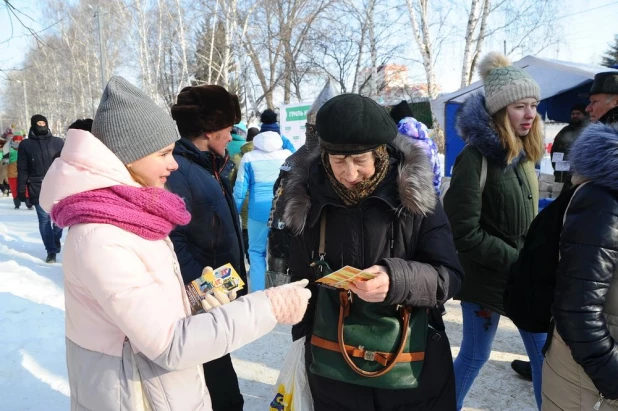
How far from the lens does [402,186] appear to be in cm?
165

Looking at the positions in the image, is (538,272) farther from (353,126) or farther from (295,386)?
(295,386)

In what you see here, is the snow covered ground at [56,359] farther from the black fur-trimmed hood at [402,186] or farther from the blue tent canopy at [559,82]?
the blue tent canopy at [559,82]

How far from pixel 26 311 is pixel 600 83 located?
542cm

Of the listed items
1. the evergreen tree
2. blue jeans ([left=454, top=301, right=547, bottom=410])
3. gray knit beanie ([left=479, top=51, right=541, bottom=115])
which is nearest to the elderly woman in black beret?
blue jeans ([left=454, top=301, right=547, bottom=410])

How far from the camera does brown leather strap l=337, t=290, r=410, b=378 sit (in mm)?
1617

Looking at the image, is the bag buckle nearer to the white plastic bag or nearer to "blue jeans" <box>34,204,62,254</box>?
the white plastic bag

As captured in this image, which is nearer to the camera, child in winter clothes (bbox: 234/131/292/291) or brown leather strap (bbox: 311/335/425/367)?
brown leather strap (bbox: 311/335/425/367)

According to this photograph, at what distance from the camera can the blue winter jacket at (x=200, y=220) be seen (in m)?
2.27

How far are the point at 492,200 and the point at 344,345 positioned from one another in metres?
1.23

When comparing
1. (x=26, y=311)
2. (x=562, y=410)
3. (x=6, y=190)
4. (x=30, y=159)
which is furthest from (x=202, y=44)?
(x=562, y=410)

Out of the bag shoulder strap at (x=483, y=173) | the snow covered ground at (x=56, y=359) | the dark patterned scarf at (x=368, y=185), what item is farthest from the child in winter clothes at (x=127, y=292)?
the snow covered ground at (x=56, y=359)

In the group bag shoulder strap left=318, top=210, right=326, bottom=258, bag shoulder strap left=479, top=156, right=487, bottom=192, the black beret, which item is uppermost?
the black beret

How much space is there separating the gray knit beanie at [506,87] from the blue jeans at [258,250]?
2783 mm

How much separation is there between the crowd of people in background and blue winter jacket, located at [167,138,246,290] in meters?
0.01
